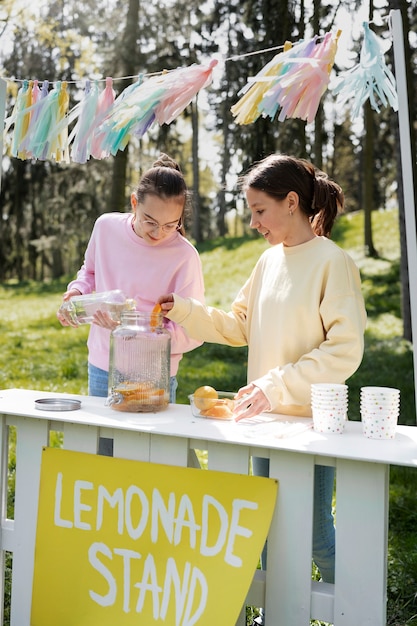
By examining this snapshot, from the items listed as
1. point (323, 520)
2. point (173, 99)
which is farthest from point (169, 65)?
point (323, 520)

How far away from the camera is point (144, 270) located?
262 cm

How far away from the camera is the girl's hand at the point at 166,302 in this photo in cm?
244

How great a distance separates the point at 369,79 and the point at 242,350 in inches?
233

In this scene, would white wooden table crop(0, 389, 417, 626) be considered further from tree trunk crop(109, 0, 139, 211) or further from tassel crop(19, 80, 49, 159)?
tree trunk crop(109, 0, 139, 211)

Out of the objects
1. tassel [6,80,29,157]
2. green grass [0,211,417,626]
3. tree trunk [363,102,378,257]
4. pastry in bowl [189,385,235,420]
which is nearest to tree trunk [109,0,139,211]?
green grass [0,211,417,626]

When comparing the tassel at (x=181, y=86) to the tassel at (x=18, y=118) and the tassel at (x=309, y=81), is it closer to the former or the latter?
the tassel at (x=309, y=81)

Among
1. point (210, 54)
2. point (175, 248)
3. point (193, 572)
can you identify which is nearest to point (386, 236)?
point (210, 54)

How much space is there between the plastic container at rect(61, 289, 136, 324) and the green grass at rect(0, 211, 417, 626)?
1596 millimetres

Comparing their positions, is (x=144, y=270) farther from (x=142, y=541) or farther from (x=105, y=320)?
(x=142, y=541)

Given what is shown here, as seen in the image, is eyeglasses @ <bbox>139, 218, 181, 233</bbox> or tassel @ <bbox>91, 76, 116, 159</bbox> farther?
tassel @ <bbox>91, 76, 116, 159</bbox>

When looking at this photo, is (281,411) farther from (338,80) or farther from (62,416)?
(338,80)

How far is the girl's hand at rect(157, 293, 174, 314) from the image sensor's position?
244 cm

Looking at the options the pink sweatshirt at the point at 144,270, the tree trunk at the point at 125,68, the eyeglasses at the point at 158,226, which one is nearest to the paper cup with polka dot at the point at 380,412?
the pink sweatshirt at the point at 144,270

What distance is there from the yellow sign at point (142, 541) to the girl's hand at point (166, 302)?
0.57m
